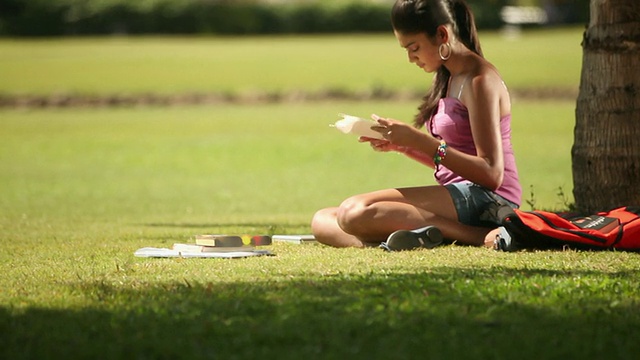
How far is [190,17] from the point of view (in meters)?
69.2

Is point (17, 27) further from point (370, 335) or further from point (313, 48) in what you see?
point (370, 335)

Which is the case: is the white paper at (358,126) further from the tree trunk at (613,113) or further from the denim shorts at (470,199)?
the tree trunk at (613,113)

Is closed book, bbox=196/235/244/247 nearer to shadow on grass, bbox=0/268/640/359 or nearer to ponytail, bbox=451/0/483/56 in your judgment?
shadow on grass, bbox=0/268/640/359

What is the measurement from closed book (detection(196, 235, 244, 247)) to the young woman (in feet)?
2.46

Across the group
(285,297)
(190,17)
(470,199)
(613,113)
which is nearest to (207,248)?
(470,199)

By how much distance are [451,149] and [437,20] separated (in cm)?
92

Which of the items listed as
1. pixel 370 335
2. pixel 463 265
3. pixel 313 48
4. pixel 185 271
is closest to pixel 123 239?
pixel 185 271

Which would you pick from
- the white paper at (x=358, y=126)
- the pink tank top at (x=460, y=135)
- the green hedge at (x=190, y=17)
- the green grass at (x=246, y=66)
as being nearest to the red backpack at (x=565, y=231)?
the pink tank top at (x=460, y=135)

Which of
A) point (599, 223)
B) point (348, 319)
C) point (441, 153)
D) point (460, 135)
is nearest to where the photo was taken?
point (348, 319)

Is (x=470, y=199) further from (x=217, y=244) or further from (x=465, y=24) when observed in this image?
(x=217, y=244)

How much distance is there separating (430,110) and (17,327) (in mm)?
3868

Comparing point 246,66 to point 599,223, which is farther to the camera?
point 246,66

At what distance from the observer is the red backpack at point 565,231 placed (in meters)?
7.85

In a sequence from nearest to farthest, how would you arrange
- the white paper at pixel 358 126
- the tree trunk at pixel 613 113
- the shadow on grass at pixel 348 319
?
the shadow on grass at pixel 348 319 < the white paper at pixel 358 126 < the tree trunk at pixel 613 113
